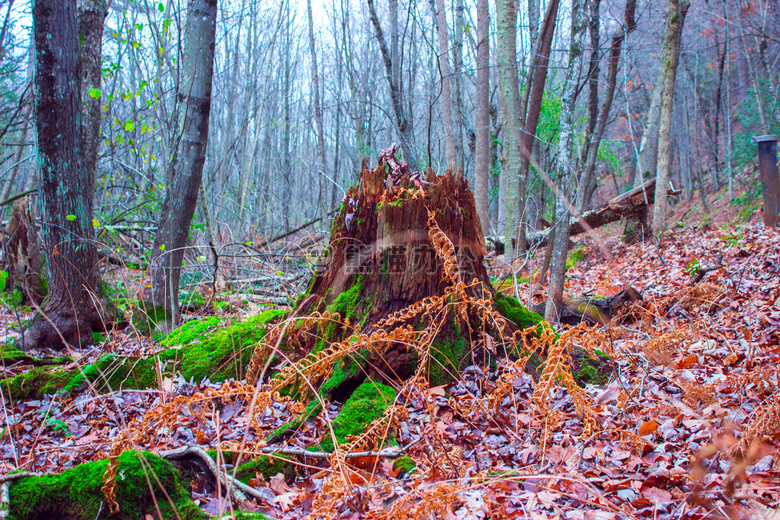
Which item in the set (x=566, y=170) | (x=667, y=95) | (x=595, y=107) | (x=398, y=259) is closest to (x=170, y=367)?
(x=398, y=259)

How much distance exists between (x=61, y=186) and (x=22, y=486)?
4000 millimetres

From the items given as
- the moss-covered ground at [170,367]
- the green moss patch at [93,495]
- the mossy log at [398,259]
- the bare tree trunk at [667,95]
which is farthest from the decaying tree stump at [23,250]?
the bare tree trunk at [667,95]

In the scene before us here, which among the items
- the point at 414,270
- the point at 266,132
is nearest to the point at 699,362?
the point at 414,270

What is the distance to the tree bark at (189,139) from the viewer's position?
14.8 feet

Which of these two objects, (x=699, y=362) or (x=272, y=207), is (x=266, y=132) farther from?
(x=699, y=362)

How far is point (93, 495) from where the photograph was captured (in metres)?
1.61

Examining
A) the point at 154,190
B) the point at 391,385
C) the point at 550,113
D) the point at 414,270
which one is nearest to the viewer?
the point at 391,385

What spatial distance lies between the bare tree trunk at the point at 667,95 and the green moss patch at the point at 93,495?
9362 mm

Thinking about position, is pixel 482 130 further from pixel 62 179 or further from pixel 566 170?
pixel 62 179

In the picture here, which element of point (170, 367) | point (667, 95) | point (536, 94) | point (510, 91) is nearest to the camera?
point (170, 367)

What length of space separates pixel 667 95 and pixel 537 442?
9467 millimetres

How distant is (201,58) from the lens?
4.51 metres

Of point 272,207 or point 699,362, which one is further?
point 272,207

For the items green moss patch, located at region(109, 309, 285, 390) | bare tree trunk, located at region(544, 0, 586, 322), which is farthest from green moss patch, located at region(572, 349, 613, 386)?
green moss patch, located at region(109, 309, 285, 390)
